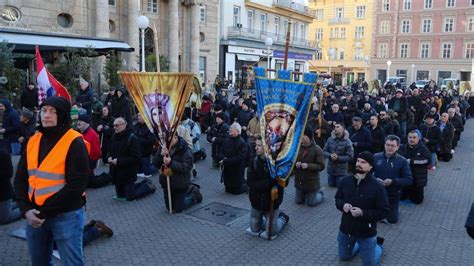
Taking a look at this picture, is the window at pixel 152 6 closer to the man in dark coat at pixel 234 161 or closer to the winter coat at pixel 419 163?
the man in dark coat at pixel 234 161

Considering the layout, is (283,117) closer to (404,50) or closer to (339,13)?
(404,50)

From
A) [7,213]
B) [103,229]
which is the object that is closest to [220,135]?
[103,229]

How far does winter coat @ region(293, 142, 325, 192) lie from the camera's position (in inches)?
313

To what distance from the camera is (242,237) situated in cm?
652

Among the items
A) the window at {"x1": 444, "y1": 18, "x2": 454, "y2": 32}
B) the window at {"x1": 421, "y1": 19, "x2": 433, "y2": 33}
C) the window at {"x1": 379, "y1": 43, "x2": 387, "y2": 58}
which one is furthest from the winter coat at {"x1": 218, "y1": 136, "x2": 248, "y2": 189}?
the window at {"x1": 379, "y1": 43, "x2": 387, "y2": 58}

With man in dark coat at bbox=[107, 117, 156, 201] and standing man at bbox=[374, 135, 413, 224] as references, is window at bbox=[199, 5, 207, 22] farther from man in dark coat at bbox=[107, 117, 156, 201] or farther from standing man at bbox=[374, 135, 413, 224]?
standing man at bbox=[374, 135, 413, 224]

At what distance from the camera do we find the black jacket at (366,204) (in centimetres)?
520

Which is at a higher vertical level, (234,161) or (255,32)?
(255,32)

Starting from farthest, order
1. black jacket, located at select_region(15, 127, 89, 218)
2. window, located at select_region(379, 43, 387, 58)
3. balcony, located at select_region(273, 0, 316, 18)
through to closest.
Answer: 1. window, located at select_region(379, 43, 387, 58)
2. balcony, located at select_region(273, 0, 316, 18)
3. black jacket, located at select_region(15, 127, 89, 218)

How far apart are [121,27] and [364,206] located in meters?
26.1

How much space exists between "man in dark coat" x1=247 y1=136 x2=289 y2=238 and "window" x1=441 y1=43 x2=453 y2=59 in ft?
190

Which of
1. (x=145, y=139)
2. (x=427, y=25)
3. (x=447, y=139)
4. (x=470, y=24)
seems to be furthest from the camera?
(x=427, y=25)

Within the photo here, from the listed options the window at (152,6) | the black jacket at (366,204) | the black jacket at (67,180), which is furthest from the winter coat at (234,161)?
the window at (152,6)

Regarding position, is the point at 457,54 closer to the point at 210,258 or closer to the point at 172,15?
the point at 172,15
